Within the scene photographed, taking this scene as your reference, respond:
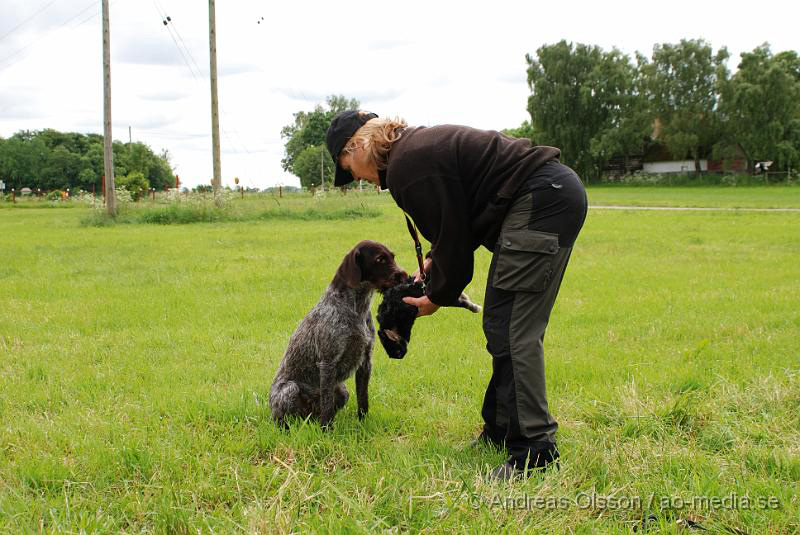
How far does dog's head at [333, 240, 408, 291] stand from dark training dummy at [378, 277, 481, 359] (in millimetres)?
110

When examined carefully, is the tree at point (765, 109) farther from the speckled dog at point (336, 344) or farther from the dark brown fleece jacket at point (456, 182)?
the dark brown fleece jacket at point (456, 182)

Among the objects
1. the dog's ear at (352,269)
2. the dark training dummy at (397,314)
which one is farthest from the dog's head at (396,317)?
the dog's ear at (352,269)

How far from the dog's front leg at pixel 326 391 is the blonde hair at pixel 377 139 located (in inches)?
58.3

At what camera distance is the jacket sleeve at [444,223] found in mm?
3164

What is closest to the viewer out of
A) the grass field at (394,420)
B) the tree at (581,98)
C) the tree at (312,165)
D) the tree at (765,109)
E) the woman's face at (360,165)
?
the grass field at (394,420)

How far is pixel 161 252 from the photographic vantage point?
44.5 feet

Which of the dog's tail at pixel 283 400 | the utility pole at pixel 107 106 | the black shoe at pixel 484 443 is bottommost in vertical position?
the black shoe at pixel 484 443

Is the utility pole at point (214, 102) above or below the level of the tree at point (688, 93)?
below

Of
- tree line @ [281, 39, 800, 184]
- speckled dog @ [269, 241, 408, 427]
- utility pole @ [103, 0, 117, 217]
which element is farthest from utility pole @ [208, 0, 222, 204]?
tree line @ [281, 39, 800, 184]

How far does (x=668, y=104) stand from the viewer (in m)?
60.2

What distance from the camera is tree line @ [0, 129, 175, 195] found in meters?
92.3

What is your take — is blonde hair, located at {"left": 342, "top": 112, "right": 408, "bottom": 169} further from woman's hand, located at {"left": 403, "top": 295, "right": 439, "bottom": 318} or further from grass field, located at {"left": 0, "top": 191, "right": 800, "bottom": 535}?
grass field, located at {"left": 0, "top": 191, "right": 800, "bottom": 535}

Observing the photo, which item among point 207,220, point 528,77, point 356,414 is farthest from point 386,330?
point 528,77

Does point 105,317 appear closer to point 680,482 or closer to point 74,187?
point 680,482
